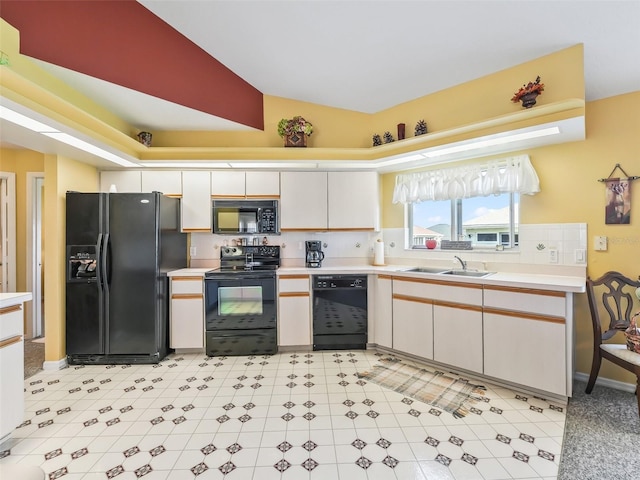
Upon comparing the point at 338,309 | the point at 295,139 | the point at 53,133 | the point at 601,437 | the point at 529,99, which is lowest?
the point at 601,437

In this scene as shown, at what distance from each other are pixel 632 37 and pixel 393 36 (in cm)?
162

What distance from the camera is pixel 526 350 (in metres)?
2.38

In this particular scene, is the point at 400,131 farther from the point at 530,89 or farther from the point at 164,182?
the point at 164,182

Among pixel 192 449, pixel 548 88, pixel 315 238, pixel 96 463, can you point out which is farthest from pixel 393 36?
pixel 96 463

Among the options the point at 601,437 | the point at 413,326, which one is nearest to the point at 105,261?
the point at 413,326

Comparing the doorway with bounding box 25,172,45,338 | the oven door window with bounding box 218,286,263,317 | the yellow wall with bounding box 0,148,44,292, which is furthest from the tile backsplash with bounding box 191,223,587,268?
the yellow wall with bounding box 0,148,44,292

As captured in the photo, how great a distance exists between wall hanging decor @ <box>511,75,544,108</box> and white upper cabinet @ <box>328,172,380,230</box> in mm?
1654

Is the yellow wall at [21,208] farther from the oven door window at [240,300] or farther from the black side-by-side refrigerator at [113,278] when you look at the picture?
the oven door window at [240,300]

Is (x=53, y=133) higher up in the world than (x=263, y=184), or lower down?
higher up

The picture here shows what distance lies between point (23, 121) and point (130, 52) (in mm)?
1142

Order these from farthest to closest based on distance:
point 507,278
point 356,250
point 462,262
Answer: point 356,250
point 462,262
point 507,278

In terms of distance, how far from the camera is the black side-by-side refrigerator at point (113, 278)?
9.99ft

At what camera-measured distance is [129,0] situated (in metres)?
2.67

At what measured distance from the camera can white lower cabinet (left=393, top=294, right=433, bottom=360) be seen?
2936mm
